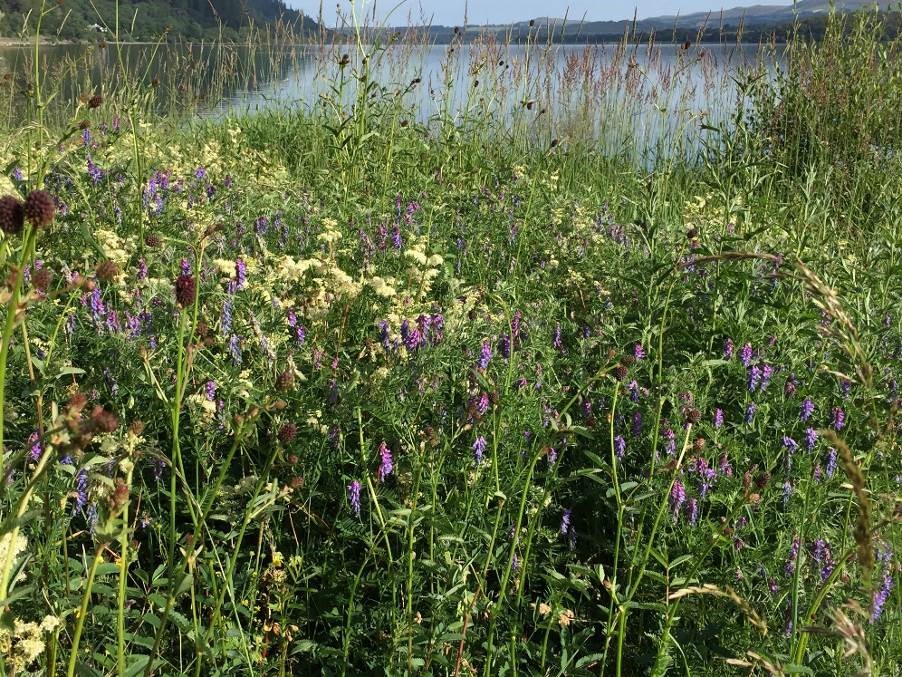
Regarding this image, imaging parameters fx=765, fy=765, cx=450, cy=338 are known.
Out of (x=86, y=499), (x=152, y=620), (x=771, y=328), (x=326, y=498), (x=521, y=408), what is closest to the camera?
(x=152, y=620)

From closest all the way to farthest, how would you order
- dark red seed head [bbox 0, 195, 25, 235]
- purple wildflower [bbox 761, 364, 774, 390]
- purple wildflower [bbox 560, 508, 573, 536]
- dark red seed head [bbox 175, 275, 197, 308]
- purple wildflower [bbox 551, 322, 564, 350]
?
dark red seed head [bbox 0, 195, 25, 235] → dark red seed head [bbox 175, 275, 197, 308] → purple wildflower [bbox 560, 508, 573, 536] → purple wildflower [bbox 761, 364, 774, 390] → purple wildflower [bbox 551, 322, 564, 350]

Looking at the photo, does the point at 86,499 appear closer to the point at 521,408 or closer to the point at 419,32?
the point at 521,408

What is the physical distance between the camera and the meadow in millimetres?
1240

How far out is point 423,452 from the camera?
5.45 feet

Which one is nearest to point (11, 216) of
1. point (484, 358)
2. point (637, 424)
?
point (484, 358)

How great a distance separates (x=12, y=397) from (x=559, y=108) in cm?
627

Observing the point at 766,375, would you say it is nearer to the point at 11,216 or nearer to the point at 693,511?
the point at 693,511

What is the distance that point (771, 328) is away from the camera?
8.54 feet

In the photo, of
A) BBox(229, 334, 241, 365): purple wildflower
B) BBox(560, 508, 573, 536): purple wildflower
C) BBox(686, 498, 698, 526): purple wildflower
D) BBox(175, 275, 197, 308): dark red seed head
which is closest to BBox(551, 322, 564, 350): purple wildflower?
BBox(560, 508, 573, 536): purple wildflower

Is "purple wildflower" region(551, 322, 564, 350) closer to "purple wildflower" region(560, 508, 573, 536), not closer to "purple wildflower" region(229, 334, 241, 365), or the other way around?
"purple wildflower" region(560, 508, 573, 536)

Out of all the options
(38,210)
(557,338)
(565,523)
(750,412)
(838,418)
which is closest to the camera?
(38,210)

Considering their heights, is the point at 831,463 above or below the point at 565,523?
above

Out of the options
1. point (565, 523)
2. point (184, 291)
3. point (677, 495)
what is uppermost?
point (184, 291)

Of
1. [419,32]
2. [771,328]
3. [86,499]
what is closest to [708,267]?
[771,328]
